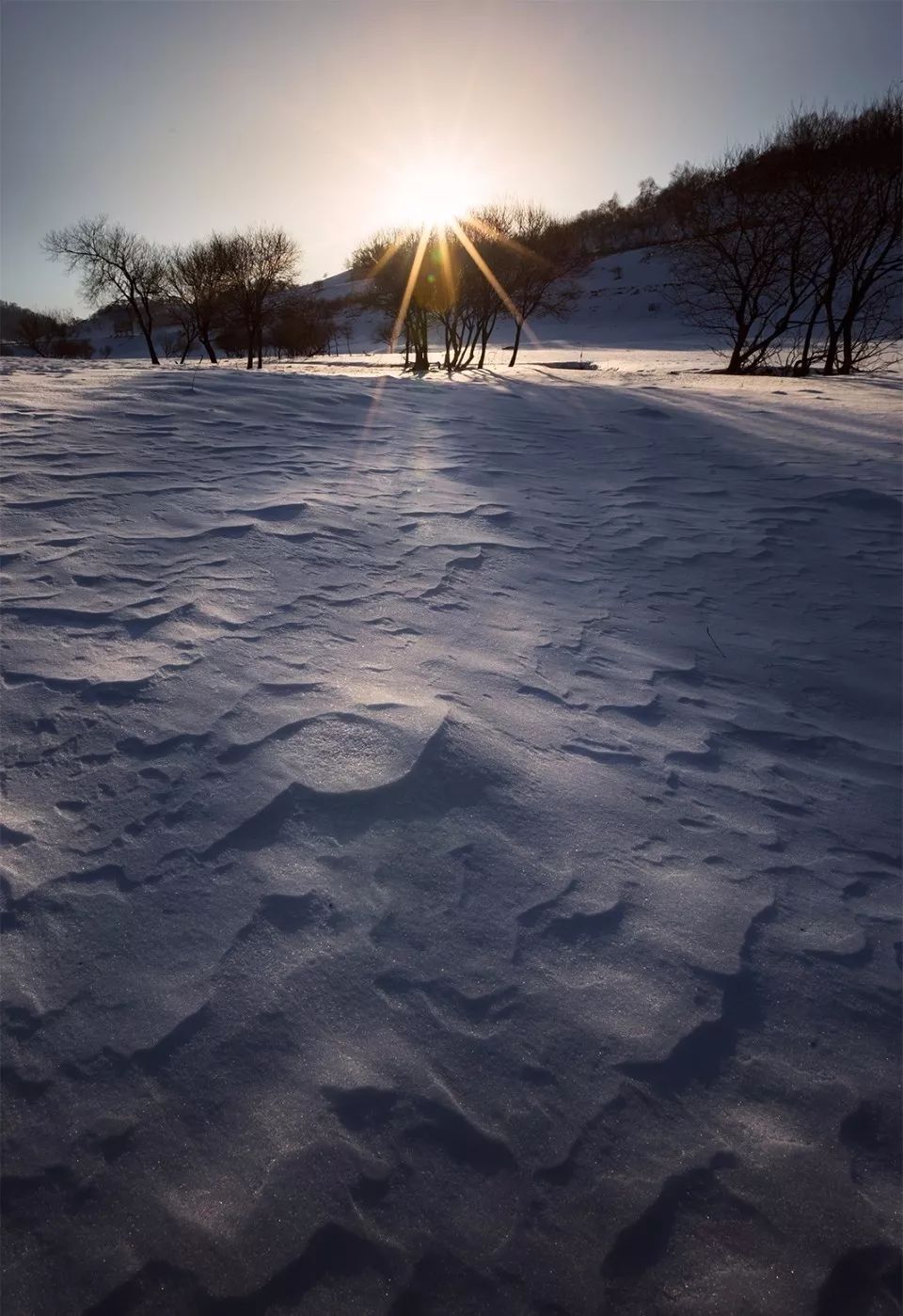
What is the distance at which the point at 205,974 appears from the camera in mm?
1397

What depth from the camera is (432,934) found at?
5.03 ft

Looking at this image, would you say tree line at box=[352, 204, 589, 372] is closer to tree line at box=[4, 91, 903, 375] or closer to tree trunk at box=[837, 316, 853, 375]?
tree line at box=[4, 91, 903, 375]

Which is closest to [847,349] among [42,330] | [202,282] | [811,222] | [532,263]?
[811,222]

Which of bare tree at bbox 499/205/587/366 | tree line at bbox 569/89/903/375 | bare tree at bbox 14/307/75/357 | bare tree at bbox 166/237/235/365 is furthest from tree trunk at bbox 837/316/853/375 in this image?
bare tree at bbox 14/307/75/357

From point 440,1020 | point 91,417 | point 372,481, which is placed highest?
point 91,417

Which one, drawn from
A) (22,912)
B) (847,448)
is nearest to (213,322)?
(847,448)

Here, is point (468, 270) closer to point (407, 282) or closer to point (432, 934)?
point (407, 282)

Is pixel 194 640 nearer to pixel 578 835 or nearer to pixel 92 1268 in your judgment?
pixel 578 835

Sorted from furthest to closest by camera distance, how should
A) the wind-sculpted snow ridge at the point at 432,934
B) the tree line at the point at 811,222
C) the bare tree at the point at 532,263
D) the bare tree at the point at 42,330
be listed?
the bare tree at the point at 42,330 → the bare tree at the point at 532,263 → the tree line at the point at 811,222 → the wind-sculpted snow ridge at the point at 432,934

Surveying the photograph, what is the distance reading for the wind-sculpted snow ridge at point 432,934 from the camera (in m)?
1.09

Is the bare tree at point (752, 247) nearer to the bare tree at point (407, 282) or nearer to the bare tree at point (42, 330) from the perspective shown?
the bare tree at point (407, 282)

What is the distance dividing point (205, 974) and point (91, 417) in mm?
5403

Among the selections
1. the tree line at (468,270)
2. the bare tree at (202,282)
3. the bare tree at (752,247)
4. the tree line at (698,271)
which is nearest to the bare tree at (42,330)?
the tree line at (698,271)

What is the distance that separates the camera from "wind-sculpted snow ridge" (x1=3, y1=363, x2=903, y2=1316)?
1089 millimetres
